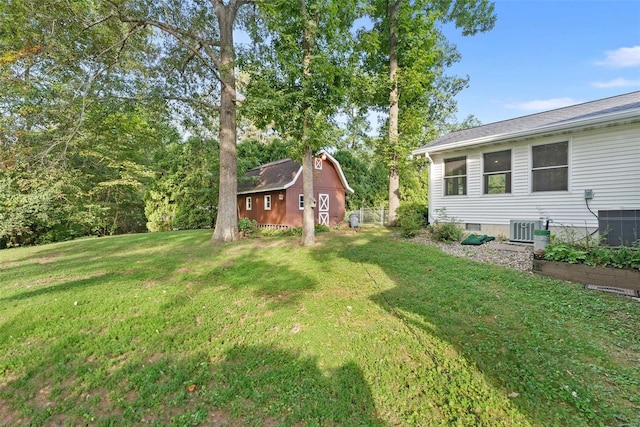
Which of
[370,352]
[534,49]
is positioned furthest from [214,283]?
[534,49]

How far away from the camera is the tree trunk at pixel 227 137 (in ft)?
32.6

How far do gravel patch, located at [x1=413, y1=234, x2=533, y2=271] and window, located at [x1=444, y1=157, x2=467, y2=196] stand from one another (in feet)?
7.40

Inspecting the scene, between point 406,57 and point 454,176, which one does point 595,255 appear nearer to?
point 454,176

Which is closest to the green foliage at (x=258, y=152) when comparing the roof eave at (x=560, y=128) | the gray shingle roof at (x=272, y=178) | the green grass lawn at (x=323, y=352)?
the gray shingle roof at (x=272, y=178)

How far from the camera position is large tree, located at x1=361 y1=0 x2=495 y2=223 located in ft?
41.9

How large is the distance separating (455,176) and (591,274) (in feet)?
19.3

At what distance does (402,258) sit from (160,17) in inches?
443

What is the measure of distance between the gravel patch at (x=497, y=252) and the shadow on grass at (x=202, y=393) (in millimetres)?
4849

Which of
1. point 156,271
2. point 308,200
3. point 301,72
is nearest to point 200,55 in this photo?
point 301,72

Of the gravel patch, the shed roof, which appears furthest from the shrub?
the gravel patch

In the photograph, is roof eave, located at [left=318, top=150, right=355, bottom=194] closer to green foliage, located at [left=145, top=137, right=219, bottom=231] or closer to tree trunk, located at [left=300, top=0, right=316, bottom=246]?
green foliage, located at [left=145, top=137, right=219, bottom=231]

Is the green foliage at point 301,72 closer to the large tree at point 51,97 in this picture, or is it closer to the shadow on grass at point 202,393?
the large tree at point 51,97

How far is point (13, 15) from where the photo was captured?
8125mm

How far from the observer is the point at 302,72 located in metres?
8.08
